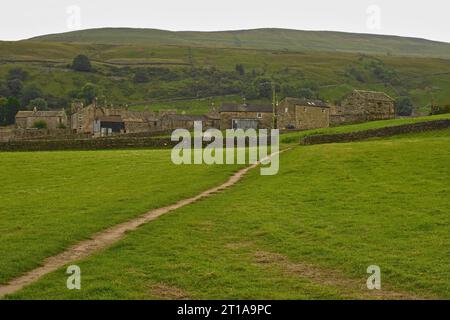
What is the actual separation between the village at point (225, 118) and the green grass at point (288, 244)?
183 ft

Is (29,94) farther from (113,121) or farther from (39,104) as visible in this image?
(113,121)

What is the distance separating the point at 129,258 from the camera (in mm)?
18203

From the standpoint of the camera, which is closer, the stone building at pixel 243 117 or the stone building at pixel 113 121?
the stone building at pixel 243 117

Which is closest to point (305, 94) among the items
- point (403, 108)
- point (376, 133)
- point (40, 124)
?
point (403, 108)

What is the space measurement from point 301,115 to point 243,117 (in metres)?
13.2

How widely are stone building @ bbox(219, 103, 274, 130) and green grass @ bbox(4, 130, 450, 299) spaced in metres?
74.5

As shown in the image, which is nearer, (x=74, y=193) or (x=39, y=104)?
(x=74, y=193)

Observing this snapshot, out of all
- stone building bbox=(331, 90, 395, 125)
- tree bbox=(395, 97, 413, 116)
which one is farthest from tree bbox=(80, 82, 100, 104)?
stone building bbox=(331, 90, 395, 125)

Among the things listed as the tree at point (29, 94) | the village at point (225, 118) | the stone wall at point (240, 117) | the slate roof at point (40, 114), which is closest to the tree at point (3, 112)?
the slate roof at point (40, 114)

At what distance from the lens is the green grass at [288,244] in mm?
15328

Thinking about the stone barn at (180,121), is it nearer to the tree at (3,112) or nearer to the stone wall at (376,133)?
the tree at (3,112)

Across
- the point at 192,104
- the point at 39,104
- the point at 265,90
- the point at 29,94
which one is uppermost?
the point at 265,90

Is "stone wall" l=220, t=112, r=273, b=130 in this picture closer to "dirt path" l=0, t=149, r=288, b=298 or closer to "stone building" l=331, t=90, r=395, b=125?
"stone building" l=331, t=90, r=395, b=125

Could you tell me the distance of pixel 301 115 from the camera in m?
101
